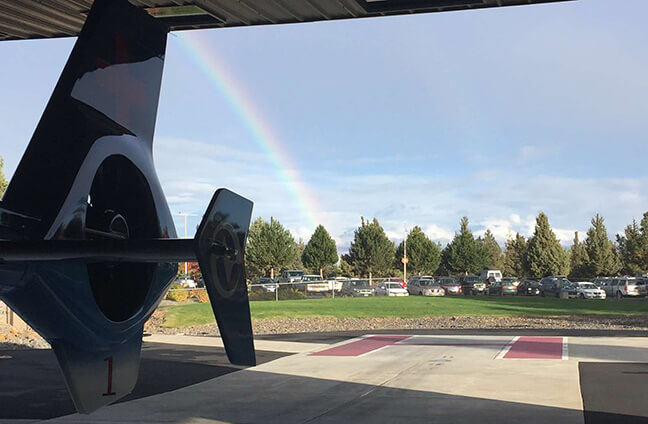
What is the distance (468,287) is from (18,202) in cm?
5704

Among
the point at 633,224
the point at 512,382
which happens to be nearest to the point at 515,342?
the point at 512,382

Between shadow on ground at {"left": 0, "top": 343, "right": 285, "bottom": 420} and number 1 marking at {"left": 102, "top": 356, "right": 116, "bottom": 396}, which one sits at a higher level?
number 1 marking at {"left": 102, "top": 356, "right": 116, "bottom": 396}

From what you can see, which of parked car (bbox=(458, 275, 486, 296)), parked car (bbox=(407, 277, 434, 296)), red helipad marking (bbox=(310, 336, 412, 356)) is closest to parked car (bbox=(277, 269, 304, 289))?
parked car (bbox=(407, 277, 434, 296))

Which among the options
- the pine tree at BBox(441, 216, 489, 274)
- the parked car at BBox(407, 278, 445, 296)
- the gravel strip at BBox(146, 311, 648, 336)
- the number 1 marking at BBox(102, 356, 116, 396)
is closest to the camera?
the number 1 marking at BBox(102, 356, 116, 396)

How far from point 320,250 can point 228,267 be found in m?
75.4

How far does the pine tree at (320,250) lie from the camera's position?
78688 mm

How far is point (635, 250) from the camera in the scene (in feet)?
217

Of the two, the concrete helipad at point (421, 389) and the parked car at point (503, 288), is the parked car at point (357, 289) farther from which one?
the concrete helipad at point (421, 389)

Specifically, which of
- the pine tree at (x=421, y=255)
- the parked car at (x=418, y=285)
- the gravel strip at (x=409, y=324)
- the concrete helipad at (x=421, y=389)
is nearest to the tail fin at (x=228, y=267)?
the concrete helipad at (x=421, y=389)

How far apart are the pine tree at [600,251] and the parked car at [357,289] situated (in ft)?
85.5

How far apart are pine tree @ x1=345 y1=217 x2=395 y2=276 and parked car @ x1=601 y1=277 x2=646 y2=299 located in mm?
27992

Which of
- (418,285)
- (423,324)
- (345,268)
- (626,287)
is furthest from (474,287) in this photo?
(423,324)

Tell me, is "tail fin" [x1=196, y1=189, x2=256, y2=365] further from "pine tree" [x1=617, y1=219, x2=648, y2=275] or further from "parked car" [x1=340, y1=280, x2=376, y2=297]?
"pine tree" [x1=617, y1=219, x2=648, y2=275]

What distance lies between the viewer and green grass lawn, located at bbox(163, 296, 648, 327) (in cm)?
3177
